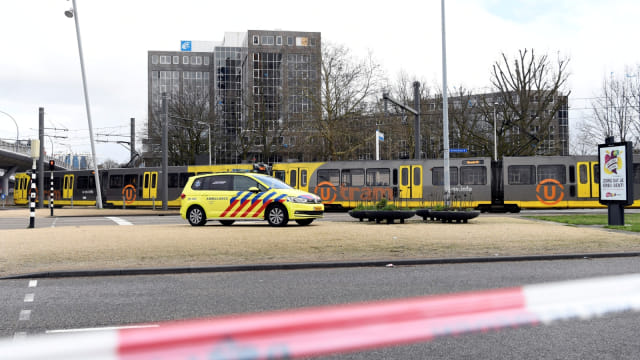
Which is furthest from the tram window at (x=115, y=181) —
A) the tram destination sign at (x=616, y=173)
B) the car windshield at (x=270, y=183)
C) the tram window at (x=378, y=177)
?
the tram destination sign at (x=616, y=173)

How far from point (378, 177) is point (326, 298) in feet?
72.2

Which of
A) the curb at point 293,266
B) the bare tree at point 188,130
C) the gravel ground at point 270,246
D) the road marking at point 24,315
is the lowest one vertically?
the road marking at point 24,315

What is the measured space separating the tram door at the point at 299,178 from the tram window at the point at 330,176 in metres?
0.79

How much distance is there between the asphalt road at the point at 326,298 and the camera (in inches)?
161

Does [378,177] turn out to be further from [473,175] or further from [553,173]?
[553,173]

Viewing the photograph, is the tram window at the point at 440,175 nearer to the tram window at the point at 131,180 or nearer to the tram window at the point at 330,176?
the tram window at the point at 330,176

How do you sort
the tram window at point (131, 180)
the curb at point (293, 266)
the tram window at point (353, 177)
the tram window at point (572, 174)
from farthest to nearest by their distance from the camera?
the tram window at point (131, 180) → the tram window at point (353, 177) → the tram window at point (572, 174) → the curb at point (293, 266)

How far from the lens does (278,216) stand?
15.9 metres

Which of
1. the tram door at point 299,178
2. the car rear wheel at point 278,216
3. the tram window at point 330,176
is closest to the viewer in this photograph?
the car rear wheel at point 278,216

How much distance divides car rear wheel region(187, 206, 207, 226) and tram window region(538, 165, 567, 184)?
55.2ft

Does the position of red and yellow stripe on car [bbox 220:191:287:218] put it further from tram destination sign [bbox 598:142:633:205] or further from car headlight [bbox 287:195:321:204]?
tram destination sign [bbox 598:142:633:205]

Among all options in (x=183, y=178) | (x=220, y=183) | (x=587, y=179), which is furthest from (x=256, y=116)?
(x=220, y=183)

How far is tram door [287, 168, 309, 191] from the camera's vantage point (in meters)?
29.2

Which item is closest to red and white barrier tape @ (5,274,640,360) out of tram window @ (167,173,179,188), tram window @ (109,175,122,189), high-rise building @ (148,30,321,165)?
tram window @ (167,173,179,188)
